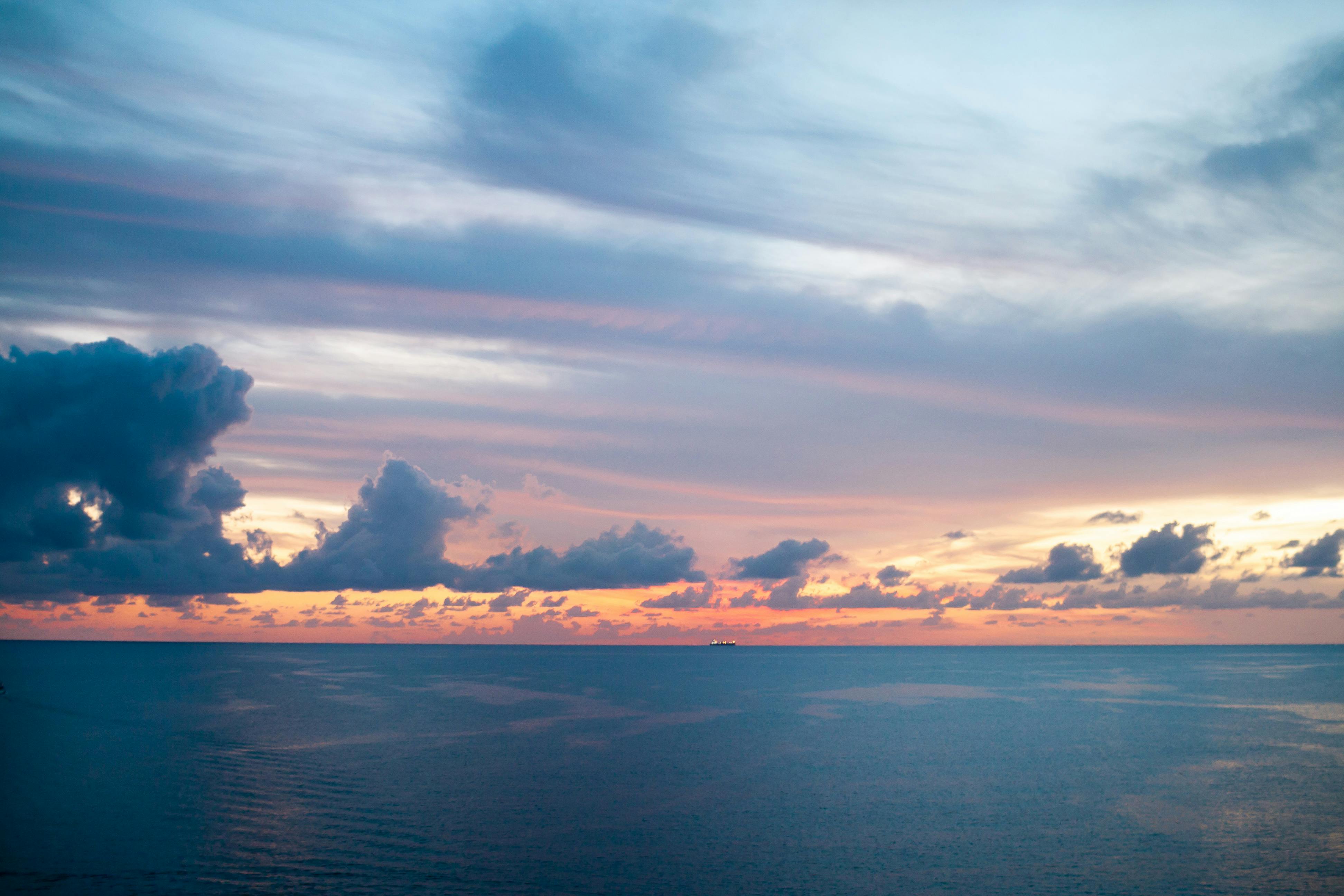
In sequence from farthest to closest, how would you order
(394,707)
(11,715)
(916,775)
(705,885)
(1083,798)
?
(394,707)
(11,715)
(916,775)
(1083,798)
(705,885)

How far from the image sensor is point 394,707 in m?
159

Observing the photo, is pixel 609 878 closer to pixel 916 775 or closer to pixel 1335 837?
pixel 916 775

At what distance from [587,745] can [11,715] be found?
9696 centimetres

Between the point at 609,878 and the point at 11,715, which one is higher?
the point at 609,878

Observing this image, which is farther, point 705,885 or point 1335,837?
point 1335,837

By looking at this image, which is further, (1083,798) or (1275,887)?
(1083,798)

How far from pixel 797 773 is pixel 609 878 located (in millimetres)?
41861

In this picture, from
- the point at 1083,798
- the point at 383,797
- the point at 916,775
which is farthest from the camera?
the point at 916,775

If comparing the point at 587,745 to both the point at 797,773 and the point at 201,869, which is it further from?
the point at 201,869

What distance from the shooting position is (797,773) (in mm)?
92250

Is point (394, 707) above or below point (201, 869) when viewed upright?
below

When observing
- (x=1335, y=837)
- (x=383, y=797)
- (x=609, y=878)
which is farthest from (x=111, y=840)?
(x=1335, y=837)

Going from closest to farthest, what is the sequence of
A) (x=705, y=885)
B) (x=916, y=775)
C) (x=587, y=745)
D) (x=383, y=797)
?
(x=705, y=885) < (x=383, y=797) < (x=916, y=775) < (x=587, y=745)

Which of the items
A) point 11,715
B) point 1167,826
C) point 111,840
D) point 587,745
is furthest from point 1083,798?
point 11,715
